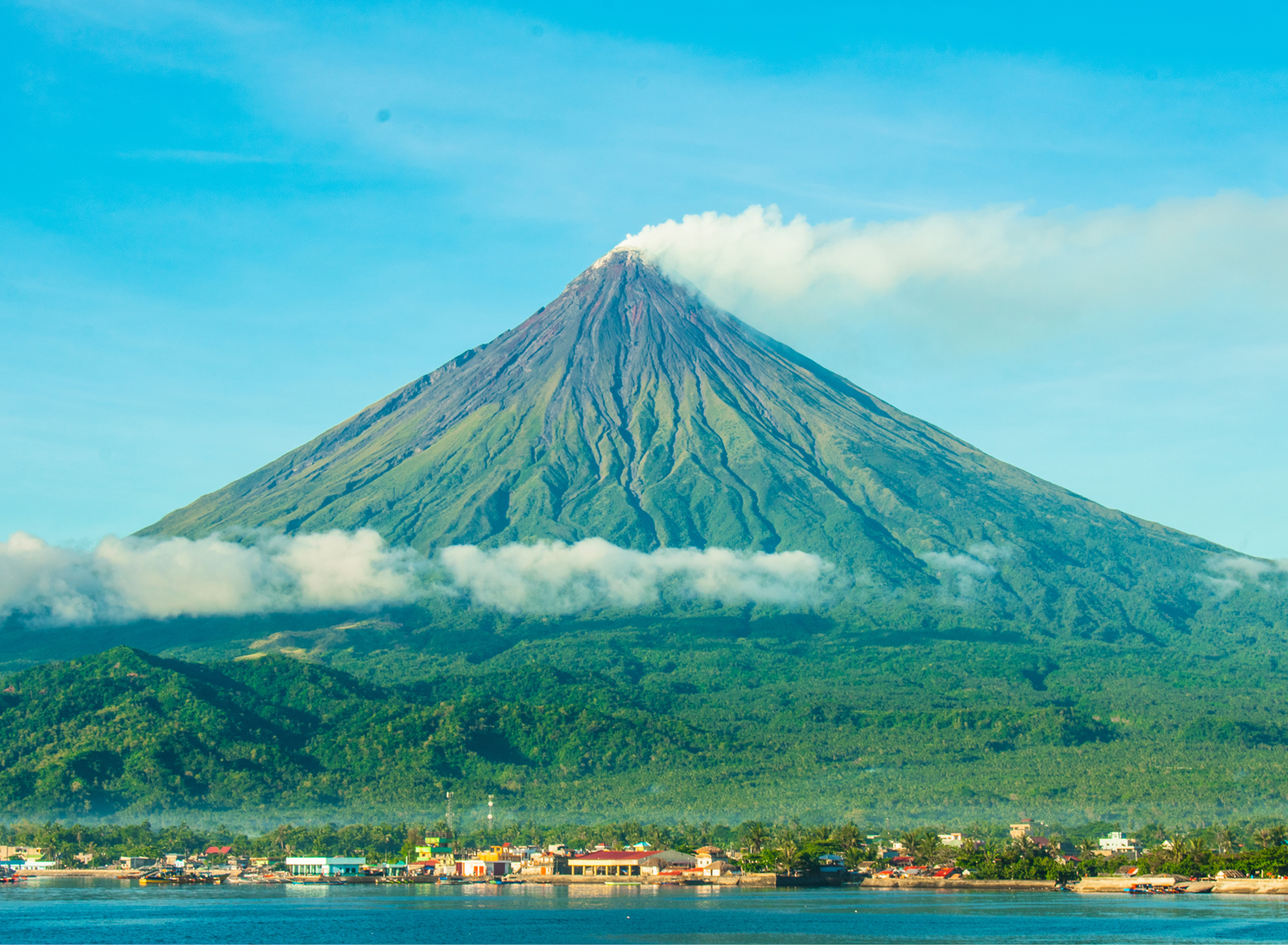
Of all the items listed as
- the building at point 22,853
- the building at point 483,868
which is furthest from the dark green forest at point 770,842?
the building at point 483,868

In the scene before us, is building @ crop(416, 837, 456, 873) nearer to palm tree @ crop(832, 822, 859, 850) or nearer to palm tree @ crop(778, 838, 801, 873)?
palm tree @ crop(778, 838, 801, 873)

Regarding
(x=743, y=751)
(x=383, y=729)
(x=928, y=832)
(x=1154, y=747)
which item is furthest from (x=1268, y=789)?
(x=383, y=729)

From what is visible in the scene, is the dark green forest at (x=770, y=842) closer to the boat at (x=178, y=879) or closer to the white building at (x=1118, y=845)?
the white building at (x=1118, y=845)

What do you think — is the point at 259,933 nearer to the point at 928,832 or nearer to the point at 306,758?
the point at 928,832

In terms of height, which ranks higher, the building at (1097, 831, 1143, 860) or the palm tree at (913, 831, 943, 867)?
the palm tree at (913, 831, 943, 867)

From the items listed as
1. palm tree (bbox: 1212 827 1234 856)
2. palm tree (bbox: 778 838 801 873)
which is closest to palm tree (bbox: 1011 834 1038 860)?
palm tree (bbox: 1212 827 1234 856)
